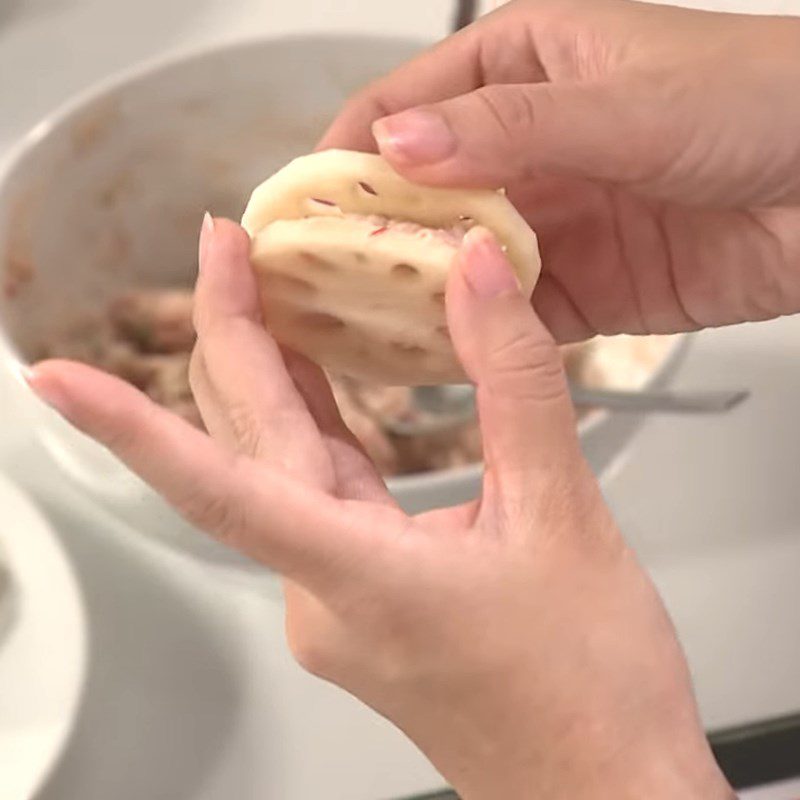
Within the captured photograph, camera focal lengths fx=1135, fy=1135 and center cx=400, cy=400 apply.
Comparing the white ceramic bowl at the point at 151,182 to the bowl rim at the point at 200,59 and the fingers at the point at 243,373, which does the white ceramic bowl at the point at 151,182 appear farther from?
the fingers at the point at 243,373

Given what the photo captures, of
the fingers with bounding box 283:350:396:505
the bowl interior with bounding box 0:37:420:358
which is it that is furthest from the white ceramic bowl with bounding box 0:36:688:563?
the fingers with bounding box 283:350:396:505

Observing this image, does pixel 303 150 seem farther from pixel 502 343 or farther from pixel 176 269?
pixel 502 343

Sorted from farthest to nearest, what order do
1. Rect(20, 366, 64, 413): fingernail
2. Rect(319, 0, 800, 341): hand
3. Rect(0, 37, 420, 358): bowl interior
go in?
Rect(0, 37, 420, 358): bowl interior < Rect(319, 0, 800, 341): hand < Rect(20, 366, 64, 413): fingernail

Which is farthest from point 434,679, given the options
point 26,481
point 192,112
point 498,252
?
point 192,112

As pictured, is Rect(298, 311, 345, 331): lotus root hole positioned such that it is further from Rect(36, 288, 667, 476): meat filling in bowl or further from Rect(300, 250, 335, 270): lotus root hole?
Rect(36, 288, 667, 476): meat filling in bowl

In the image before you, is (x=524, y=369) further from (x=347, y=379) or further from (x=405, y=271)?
(x=347, y=379)

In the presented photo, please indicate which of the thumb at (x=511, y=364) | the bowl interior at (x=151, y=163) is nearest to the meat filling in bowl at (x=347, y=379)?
the bowl interior at (x=151, y=163)
